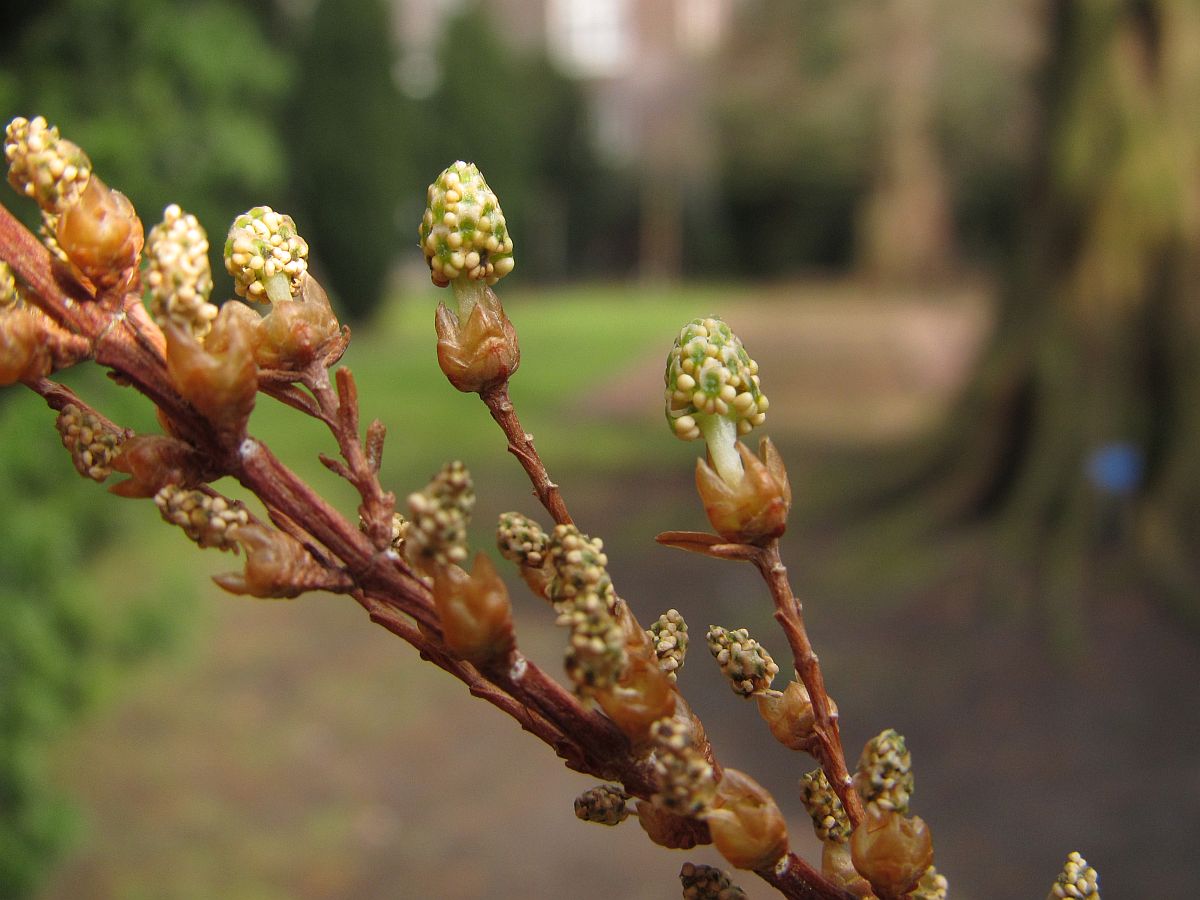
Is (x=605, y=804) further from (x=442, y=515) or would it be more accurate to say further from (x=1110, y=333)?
(x=1110, y=333)

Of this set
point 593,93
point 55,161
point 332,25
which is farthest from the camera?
point 593,93

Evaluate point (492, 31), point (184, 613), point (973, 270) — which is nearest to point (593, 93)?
point (492, 31)

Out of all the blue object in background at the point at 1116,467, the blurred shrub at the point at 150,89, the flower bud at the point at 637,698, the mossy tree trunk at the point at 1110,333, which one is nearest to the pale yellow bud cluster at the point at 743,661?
the flower bud at the point at 637,698

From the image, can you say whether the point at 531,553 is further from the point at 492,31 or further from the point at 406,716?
the point at 492,31

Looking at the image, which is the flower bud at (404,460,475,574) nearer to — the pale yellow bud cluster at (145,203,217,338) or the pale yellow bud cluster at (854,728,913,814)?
the pale yellow bud cluster at (145,203,217,338)

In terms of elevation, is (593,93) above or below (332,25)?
above

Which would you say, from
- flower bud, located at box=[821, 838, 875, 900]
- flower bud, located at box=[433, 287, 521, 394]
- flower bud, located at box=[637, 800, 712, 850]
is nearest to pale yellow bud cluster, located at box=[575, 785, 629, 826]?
flower bud, located at box=[637, 800, 712, 850]
